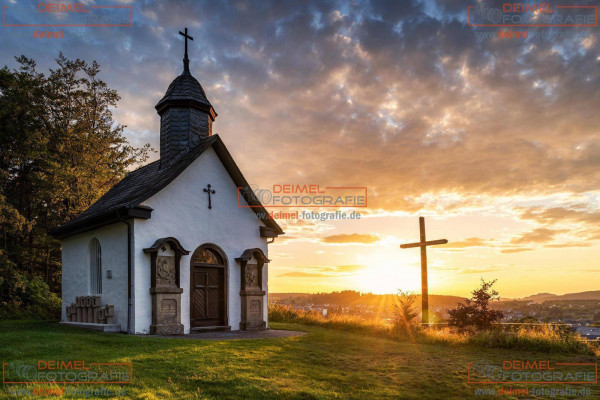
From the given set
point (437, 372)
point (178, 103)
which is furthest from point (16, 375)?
point (178, 103)

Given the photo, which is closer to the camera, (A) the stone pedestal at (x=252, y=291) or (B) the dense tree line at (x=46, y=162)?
(A) the stone pedestal at (x=252, y=291)

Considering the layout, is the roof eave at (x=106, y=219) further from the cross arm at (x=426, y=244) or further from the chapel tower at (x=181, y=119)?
the cross arm at (x=426, y=244)

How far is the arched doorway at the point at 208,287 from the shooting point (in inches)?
603

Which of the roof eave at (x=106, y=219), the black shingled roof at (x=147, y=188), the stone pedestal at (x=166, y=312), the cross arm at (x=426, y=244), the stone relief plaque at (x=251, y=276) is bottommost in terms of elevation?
the stone pedestal at (x=166, y=312)

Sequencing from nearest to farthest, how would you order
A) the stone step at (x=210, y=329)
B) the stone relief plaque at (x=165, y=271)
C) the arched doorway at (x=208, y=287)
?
the stone relief plaque at (x=165, y=271), the stone step at (x=210, y=329), the arched doorway at (x=208, y=287)

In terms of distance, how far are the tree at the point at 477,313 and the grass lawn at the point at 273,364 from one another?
4.59m

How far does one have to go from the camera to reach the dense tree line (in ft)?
79.2

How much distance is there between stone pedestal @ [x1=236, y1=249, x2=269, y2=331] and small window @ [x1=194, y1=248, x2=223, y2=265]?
75 centimetres

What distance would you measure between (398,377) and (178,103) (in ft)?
45.6

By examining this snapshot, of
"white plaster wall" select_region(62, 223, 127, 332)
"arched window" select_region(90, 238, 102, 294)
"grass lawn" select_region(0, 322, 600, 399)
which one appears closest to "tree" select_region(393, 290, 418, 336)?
"grass lawn" select_region(0, 322, 600, 399)

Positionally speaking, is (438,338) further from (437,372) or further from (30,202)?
(30,202)

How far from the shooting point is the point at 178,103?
1828cm

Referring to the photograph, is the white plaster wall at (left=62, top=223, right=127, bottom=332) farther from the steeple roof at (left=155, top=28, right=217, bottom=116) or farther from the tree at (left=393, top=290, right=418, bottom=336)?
the tree at (left=393, top=290, right=418, bottom=336)

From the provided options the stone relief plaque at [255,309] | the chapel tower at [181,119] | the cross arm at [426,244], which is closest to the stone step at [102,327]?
the stone relief plaque at [255,309]
